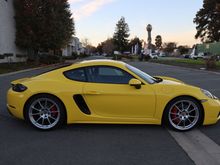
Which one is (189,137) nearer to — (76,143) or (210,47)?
(76,143)

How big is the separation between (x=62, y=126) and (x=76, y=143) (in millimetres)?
1165

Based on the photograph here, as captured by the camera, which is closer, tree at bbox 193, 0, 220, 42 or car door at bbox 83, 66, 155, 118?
car door at bbox 83, 66, 155, 118

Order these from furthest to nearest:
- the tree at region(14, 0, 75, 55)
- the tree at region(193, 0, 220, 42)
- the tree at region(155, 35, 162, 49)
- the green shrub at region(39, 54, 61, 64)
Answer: the tree at region(155, 35, 162, 49), the tree at region(193, 0, 220, 42), the green shrub at region(39, 54, 61, 64), the tree at region(14, 0, 75, 55)

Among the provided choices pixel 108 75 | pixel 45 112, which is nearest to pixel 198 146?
pixel 108 75

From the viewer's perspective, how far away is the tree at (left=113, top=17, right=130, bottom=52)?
127 metres

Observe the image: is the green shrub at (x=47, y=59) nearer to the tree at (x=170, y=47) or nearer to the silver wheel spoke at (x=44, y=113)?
the silver wheel spoke at (x=44, y=113)

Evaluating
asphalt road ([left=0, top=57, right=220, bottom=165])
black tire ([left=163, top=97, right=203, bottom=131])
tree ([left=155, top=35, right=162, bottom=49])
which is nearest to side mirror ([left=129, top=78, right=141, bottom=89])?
black tire ([left=163, top=97, right=203, bottom=131])

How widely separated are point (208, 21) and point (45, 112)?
A: 307ft

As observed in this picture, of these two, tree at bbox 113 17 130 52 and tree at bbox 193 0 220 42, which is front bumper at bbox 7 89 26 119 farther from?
tree at bbox 113 17 130 52

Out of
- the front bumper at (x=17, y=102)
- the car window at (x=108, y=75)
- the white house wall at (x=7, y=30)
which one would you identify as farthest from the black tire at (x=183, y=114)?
the white house wall at (x=7, y=30)

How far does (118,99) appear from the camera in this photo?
249 inches

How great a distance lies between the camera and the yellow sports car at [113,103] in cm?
634

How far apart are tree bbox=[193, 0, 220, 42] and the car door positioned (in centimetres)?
8698

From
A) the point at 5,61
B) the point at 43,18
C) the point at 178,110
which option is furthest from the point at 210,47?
the point at 178,110
